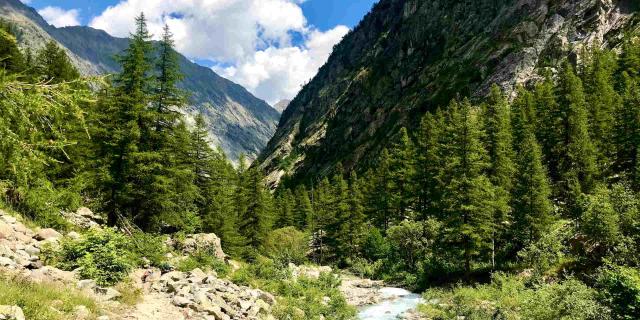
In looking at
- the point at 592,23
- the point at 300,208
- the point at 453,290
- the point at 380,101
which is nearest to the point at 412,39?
the point at 380,101

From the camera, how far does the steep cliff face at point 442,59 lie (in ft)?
302

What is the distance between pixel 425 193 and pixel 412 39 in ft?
380

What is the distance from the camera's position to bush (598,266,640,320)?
15938 mm

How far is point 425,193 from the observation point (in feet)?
186

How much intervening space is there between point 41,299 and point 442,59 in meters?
136

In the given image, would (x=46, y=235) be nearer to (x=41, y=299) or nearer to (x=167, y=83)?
(x=41, y=299)

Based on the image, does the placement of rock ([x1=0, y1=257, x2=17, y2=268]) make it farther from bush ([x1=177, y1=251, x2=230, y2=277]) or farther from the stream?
the stream

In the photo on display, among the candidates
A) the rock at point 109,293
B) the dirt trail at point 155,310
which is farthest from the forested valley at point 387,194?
the dirt trail at point 155,310

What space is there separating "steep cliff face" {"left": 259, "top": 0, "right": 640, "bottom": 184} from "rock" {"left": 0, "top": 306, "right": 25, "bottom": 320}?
318ft

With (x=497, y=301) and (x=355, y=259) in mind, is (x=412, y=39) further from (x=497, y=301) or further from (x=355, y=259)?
(x=497, y=301)

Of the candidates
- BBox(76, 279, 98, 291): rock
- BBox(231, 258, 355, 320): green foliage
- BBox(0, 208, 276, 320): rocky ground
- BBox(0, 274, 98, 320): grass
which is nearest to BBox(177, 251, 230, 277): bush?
BBox(231, 258, 355, 320): green foliage

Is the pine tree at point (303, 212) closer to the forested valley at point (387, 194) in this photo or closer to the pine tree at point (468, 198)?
the forested valley at point (387, 194)

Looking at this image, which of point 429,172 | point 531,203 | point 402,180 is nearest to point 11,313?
point 531,203

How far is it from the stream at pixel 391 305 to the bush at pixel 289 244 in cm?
1656
